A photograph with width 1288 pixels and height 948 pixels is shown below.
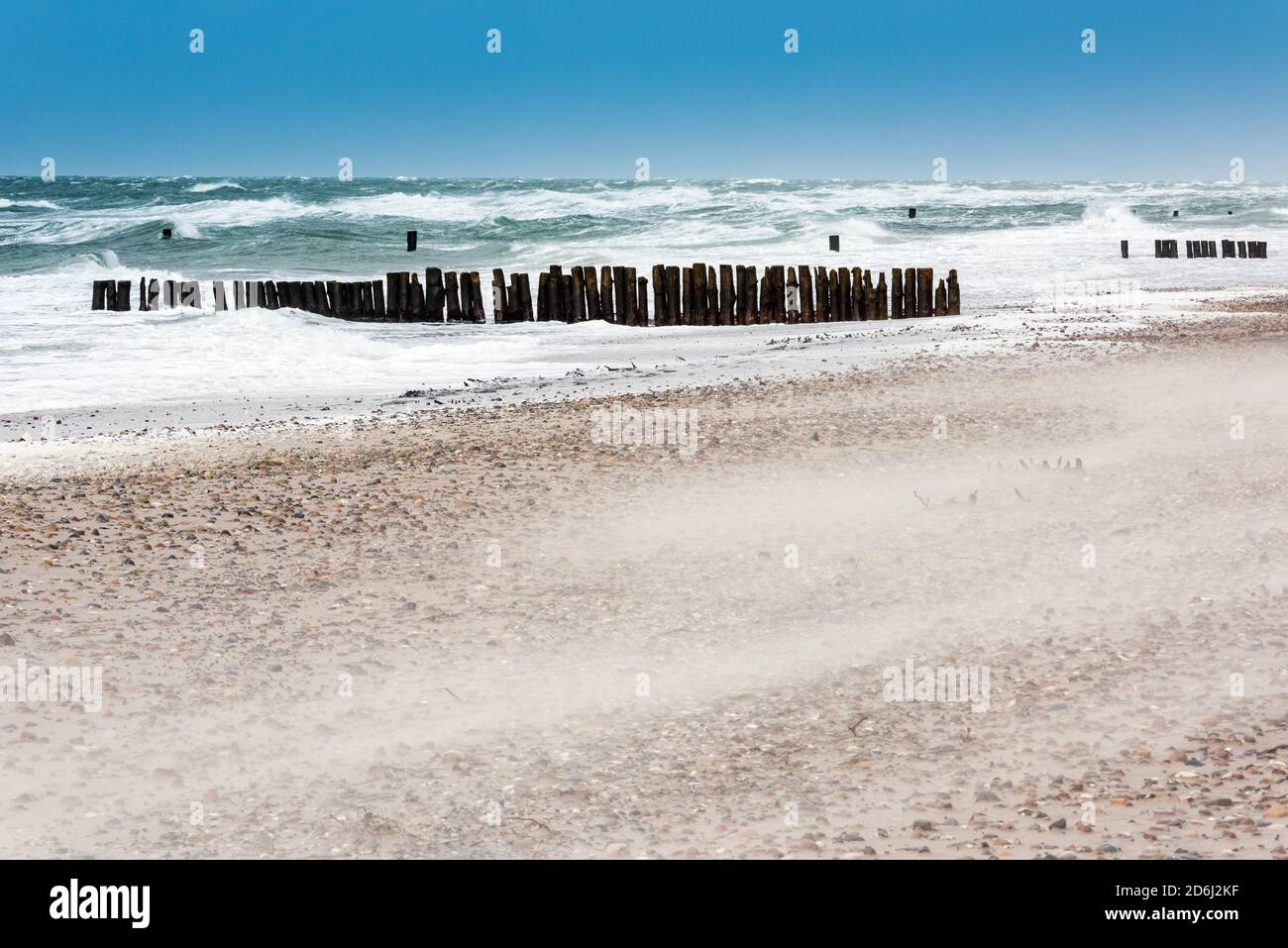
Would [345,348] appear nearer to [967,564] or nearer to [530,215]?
[967,564]

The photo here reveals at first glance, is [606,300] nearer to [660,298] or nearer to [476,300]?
[660,298]

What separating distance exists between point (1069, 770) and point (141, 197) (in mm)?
73140

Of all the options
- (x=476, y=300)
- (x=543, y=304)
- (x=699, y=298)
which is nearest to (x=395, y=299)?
(x=476, y=300)

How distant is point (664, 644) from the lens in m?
5.49

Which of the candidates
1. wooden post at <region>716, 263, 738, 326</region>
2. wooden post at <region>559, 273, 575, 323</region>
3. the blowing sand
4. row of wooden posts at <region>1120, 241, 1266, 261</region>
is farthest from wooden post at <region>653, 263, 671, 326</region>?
row of wooden posts at <region>1120, 241, 1266, 261</region>

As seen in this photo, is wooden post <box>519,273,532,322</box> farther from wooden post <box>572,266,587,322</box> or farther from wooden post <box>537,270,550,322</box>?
wooden post <box>572,266,587,322</box>

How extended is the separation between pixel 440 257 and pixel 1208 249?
77.9ft

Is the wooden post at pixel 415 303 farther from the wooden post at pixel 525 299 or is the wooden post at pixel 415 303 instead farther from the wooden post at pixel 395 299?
the wooden post at pixel 525 299

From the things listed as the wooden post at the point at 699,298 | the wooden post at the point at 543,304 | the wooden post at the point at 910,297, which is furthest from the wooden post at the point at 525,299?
the wooden post at the point at 910,297

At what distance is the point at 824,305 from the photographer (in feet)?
69.1

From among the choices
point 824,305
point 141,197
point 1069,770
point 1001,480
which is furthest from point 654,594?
point 141,197

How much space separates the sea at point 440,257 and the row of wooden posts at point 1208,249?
627 mm

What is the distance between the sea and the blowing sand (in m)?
5.43

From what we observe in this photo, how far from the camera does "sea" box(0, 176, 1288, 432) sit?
48.8 feet
